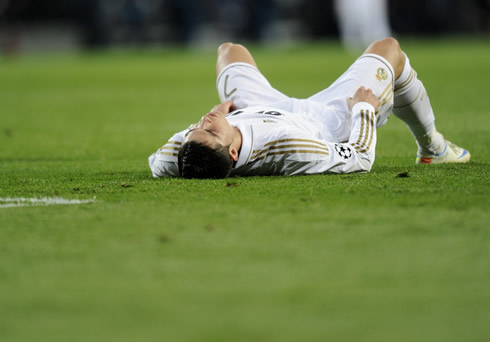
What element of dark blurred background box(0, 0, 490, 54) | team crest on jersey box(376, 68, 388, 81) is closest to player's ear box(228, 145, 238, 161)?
team crest on jersey box(376, 68, 388, 81)

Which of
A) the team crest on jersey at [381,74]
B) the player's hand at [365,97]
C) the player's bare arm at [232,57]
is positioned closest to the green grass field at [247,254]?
the player's hand at [365,97]

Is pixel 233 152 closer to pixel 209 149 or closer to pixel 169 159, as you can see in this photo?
pixel 209 149

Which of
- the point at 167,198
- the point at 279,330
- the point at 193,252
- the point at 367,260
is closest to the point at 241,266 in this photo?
the point at 193,252

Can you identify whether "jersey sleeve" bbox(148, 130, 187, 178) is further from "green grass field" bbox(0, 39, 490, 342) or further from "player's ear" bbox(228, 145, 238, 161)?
"player's ear" bbox(228, 145, 238, 161)

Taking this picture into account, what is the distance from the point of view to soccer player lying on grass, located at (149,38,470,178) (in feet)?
13.1

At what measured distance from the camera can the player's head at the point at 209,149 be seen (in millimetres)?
3871

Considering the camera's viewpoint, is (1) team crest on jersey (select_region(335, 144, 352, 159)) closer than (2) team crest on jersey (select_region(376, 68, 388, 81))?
Yes

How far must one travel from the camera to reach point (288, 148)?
13.1 feet

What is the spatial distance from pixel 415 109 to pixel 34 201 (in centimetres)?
224

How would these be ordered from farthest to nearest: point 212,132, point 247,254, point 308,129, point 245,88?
point 245,88 < point 308,129 < point 212,132 < point 247,254

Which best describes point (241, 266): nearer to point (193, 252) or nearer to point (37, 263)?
point (193, 252)

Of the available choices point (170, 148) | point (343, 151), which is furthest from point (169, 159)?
point (343, 151)

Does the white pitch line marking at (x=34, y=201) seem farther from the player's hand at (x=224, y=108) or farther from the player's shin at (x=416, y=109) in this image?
the player's shin at (x=416, y=109)

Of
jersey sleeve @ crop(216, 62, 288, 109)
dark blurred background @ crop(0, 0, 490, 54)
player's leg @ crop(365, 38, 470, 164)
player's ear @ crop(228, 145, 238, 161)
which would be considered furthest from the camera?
dark blurred background @ crop(0, 0, 490, 54)
